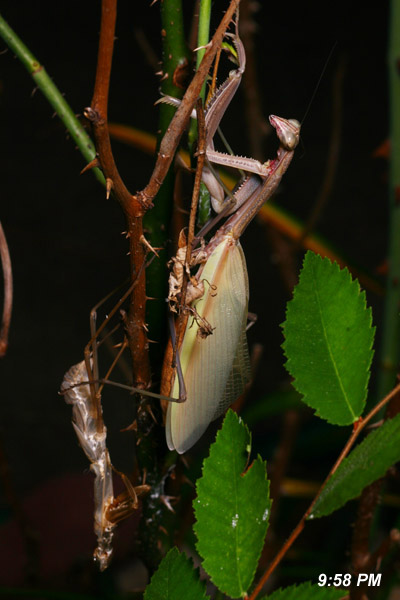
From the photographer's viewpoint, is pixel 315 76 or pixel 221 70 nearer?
pixel 221 70

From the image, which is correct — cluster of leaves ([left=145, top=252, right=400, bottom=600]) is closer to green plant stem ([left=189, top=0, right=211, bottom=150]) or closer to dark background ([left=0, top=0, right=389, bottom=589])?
green plant stem ([left=189, top=0, right=211, bottom=150])

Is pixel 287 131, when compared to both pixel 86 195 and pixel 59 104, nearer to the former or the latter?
pixel 59 104

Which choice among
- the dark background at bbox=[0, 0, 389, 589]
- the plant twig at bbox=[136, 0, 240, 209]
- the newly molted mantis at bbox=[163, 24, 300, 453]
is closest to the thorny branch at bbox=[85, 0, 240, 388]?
the plant twig at bbox=[136, 0, 240, 209]

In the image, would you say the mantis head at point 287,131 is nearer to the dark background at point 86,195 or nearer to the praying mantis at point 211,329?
the praying mantis at point 211,329

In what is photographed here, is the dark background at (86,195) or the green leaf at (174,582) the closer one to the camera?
the green leaf at (174,582)

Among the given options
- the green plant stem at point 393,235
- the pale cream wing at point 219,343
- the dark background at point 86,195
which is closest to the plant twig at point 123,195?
the pale cream wing at point 219,343

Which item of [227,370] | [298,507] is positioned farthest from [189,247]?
[298,507]

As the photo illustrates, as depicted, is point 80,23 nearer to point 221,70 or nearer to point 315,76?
point 315,76
